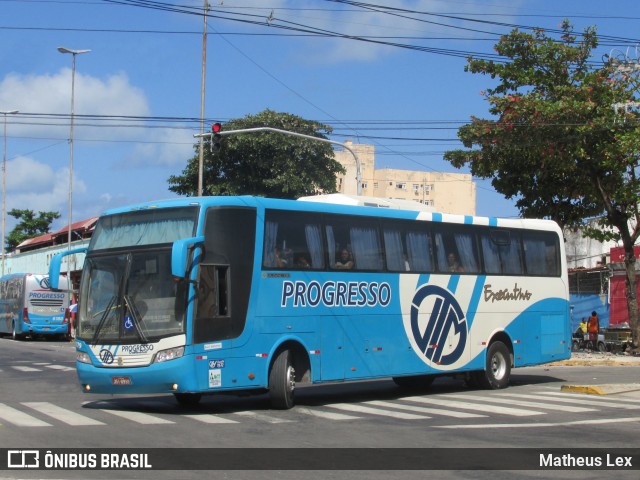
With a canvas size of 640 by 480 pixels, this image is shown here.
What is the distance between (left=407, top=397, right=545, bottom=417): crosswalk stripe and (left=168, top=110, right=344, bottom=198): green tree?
35.4 m

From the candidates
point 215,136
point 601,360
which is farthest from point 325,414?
point 601,360

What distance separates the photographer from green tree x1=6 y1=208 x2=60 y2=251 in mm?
113750

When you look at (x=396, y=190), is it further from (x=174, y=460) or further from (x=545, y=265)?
(x=174, y=460)

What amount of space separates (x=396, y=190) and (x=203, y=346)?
9971 centimetres

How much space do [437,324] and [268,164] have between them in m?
36.0

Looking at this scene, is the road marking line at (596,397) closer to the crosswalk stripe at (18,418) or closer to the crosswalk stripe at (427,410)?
the crosswalk stripe at (427,410)

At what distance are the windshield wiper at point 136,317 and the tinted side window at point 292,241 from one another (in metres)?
2.28

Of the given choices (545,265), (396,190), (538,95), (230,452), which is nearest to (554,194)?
(538,95)

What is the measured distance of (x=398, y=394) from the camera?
19.2 metres

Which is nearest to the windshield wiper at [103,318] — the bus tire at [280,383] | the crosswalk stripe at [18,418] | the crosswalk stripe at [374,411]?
the crosswalk stripe at [18,418]

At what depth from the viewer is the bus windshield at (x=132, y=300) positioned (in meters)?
14.3

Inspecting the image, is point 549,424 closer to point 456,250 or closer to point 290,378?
point 290,378

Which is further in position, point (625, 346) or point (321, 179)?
point (321, 179)

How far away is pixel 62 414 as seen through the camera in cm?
1447
